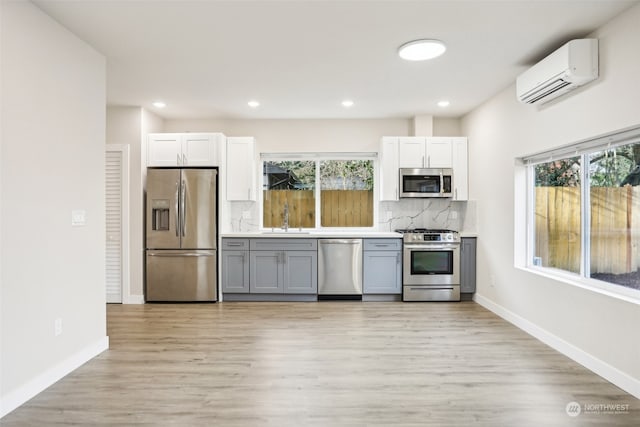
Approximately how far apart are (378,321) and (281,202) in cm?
238

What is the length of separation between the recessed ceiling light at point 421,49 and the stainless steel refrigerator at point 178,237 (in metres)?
2.91

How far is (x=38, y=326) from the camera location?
241 centimetres

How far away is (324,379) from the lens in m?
2.58

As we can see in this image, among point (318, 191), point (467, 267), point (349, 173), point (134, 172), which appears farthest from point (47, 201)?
point (467, 267)

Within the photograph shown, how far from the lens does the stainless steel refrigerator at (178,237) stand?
15.5 feet

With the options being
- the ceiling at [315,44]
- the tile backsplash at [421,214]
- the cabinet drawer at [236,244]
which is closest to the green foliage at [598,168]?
the ceiling at [315,44]

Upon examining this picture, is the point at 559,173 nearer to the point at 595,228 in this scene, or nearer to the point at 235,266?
the point at 595,228

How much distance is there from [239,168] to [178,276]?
1.62 metres

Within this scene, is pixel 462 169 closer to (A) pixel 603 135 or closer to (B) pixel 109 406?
(A) pixel 603 135

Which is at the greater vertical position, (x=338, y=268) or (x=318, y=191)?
(x=318, y=191)

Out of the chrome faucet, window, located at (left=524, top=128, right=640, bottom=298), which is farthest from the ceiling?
the chrome faucet

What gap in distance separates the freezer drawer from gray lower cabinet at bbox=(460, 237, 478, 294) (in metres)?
3.27

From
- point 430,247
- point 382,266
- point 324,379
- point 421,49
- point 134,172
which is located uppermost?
point 421,49

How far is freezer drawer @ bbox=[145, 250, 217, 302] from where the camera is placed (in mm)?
4750
